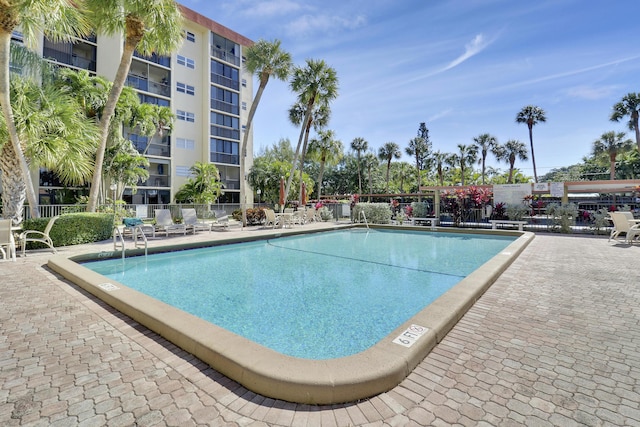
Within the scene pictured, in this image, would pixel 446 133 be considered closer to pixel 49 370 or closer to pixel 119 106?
pixel 119 106

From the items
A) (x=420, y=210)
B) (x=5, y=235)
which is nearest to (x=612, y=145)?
(x=420, y=210)

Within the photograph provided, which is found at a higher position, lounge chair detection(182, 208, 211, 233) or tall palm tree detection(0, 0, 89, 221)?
tall palm tree detection(0, 0, 89, 221)

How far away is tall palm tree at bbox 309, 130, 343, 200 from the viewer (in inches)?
1086

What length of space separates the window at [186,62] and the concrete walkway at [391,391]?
87.9 feet

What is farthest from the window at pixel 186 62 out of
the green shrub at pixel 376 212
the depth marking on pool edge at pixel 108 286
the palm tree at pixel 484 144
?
the palm tree at pixel 484 144

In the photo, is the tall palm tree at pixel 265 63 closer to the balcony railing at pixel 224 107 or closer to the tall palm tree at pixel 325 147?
the tall palm tree at pixel 325 147

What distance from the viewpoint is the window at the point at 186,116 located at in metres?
25.5

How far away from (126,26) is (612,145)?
43943 mm

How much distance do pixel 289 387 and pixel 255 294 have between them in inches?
130

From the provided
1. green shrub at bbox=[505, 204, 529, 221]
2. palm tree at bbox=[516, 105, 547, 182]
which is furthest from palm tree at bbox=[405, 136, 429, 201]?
green shrub at bbox=[505, 204, 529, 221]

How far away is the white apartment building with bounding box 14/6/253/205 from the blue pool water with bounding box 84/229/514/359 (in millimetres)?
14313

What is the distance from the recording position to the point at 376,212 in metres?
17.0

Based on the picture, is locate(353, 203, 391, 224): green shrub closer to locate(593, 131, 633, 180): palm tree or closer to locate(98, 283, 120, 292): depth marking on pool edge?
locate(98, 283, 120, 292): depth marking on pool edge

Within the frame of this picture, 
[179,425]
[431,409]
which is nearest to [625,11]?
[431,409]
